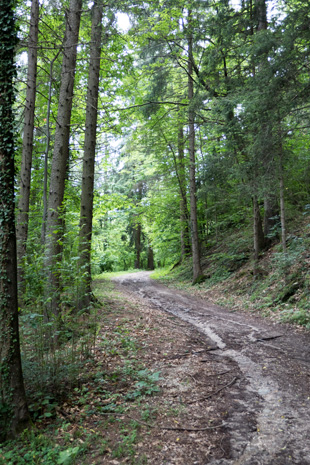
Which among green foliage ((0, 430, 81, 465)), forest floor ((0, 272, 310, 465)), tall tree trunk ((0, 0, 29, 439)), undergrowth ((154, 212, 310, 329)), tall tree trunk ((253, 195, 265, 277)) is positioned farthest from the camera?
tall tree trunk ((253, 195, 265, 277))

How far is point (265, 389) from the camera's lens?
418cm

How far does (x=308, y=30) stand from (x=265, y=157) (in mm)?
3348

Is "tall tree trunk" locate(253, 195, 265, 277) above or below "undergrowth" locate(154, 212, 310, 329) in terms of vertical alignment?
above

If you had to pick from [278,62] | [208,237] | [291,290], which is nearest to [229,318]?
[291,290]

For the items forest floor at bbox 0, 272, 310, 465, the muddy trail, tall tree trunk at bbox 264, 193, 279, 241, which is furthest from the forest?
the muddy trail

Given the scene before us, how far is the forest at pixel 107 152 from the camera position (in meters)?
3.75

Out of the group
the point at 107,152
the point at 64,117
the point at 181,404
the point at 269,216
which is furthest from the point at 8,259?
the point at 269,216

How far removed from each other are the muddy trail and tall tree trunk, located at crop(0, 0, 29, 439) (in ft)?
7.30

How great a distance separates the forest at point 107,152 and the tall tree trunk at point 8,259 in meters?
0.01

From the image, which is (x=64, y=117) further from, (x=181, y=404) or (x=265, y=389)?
(x=265, y=389)

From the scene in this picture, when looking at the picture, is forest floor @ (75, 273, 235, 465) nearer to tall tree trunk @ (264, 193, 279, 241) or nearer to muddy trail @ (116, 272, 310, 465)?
muddy trail @ (116, 272, 310, 465)

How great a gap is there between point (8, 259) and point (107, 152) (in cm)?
886

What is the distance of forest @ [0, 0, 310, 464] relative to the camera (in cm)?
375

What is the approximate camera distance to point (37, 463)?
2.86 meters
